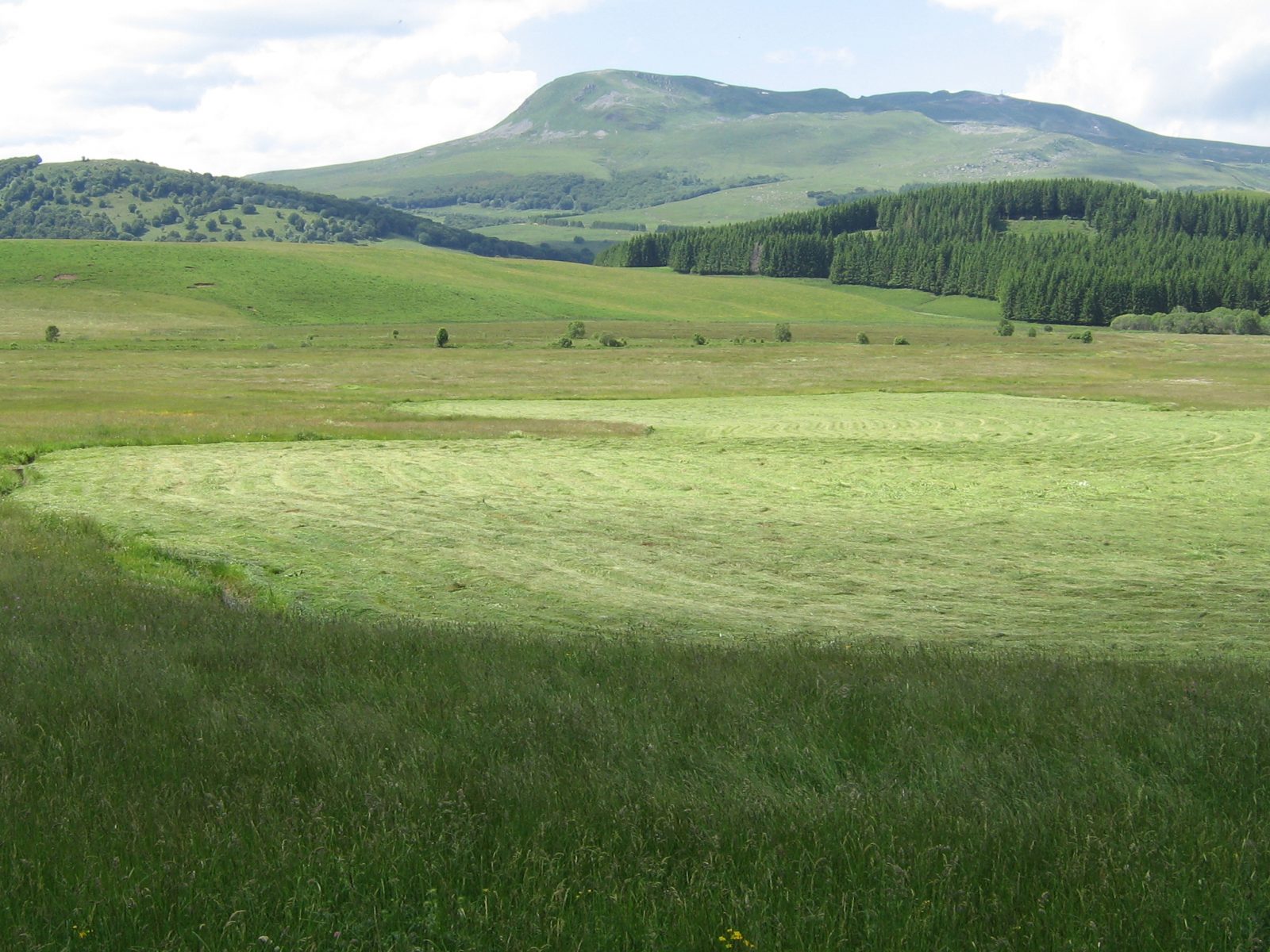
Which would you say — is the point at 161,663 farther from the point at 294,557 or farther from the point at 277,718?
the point at 294,557

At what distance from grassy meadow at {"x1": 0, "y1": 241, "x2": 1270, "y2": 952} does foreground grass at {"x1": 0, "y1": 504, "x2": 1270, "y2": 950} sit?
0.03 metres

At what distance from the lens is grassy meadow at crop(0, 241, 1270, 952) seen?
543 cm

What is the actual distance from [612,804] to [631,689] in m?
2.75

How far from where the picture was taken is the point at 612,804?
648cm

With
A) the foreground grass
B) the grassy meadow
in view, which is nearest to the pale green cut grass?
the grassy meadow

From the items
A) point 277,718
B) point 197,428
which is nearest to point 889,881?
point 277,718

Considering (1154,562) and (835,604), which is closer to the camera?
(835,604)

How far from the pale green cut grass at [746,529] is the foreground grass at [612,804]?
229 inches

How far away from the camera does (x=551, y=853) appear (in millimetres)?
5969

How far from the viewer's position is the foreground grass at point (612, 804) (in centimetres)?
525

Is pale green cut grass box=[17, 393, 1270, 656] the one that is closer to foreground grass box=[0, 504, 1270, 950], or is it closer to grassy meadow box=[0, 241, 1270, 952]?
grassy meadow box=[0, 241, 1270, 952]

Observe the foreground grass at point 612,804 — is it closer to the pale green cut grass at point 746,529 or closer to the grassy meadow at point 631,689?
the grassy meadow at point 631,689

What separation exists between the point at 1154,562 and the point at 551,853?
16301 millimetres

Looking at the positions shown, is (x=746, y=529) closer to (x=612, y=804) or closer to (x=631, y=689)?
(x=631, y=689)
